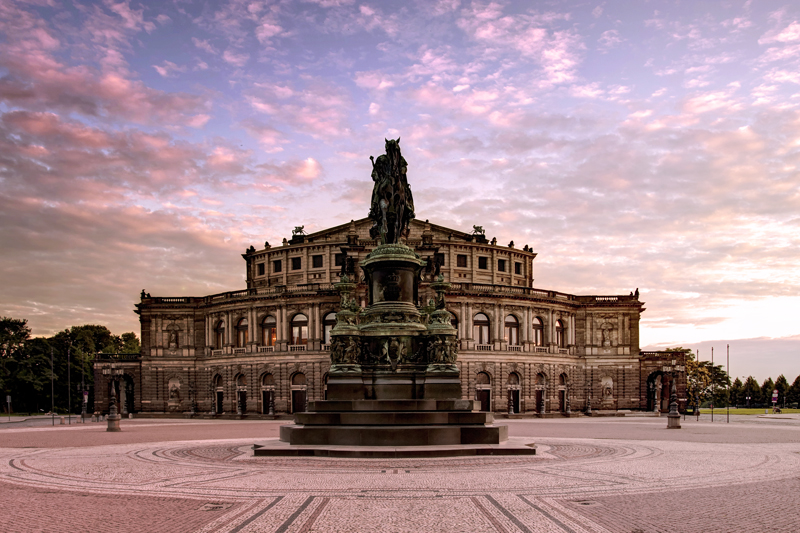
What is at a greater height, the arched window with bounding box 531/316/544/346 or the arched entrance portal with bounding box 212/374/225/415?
the arched window with bounding box 531/316/544/346

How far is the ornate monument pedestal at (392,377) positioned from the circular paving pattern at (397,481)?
1178 millimetres

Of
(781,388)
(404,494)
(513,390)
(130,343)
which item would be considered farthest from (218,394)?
(781,388)

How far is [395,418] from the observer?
68.3 ft

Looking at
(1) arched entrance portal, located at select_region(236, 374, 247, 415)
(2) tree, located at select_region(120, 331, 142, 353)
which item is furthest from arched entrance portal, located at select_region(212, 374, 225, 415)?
(2) tree, located at select_region(120, 331, 142, 353)

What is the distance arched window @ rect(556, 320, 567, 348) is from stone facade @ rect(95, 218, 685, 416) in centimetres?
13

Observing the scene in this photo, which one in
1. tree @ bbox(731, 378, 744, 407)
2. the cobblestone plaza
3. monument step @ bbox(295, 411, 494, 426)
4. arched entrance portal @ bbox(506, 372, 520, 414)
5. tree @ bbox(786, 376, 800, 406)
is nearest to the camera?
the cobblestone plaza

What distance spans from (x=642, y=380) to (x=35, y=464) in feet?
235

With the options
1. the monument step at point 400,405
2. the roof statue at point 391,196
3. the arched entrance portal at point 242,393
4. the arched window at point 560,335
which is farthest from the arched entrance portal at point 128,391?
the monument step at point 400,405

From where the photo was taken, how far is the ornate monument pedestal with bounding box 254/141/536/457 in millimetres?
20250

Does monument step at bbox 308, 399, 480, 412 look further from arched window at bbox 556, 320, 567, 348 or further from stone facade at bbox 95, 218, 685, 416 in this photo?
arched window at bbox 556, 320, 567, 348

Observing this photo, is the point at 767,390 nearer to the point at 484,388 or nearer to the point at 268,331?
the point at 484,388

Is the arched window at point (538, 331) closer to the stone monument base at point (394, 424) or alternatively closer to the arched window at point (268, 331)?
the arched window at point (268, 331)

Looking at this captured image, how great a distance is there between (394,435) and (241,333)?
63.7m

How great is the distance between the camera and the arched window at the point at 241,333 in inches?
3169
